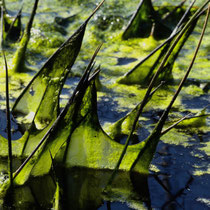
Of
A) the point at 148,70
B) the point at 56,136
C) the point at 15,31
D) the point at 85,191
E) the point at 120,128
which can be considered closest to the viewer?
the point at 56,136

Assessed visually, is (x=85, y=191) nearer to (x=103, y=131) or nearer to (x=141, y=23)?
(x=103, y=131)

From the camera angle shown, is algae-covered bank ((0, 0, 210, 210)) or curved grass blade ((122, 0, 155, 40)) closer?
algae-covered bank ((0, 0, 210, 210))

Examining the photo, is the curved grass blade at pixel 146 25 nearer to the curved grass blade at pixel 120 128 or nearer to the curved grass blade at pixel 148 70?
the curved grass blade at pixel 148 70

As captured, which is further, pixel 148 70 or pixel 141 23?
pixel 141 23

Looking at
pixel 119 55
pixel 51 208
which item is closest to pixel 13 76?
pixel 119 55

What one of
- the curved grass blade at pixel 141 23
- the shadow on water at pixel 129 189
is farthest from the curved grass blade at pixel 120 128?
the curved grass blade at pixel 141 23

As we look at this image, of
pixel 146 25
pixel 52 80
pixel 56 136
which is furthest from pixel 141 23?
pixel 56 136

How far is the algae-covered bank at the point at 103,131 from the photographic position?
3.81 feet

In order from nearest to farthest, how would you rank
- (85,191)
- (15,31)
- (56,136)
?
(56,136), (85,191), (15,31)

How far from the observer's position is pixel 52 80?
4.56ft

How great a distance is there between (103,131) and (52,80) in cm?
26

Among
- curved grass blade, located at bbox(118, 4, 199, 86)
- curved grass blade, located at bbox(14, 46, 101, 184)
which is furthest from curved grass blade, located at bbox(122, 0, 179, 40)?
curved grass blade, located at bbox(14, 46, 101, 184)

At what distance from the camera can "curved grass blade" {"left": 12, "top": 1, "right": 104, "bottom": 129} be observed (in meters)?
1.28

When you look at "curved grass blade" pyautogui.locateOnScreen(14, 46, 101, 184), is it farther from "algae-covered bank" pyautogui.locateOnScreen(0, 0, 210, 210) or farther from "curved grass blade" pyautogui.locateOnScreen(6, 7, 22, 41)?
"curved grass blade" pyautogui.locateOnScreen(6, 7, 22, 41)
